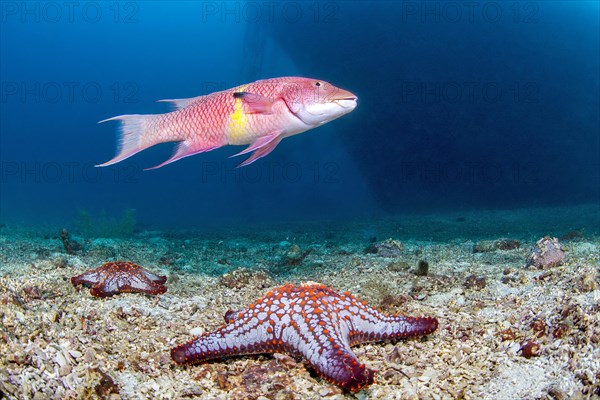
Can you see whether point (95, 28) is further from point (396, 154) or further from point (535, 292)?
point (535, 292)

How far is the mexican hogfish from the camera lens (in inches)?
153

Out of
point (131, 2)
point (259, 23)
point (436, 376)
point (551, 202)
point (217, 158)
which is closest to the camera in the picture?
point (436, 376)

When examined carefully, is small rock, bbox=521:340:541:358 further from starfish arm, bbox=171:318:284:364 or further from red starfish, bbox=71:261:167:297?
red starfish, bbox=71:261:167:297

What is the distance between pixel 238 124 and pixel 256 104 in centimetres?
26

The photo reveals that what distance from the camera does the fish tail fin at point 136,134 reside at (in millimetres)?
4195

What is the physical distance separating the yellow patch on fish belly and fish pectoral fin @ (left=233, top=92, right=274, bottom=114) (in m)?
0.05

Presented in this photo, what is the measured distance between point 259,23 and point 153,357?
1631 inches

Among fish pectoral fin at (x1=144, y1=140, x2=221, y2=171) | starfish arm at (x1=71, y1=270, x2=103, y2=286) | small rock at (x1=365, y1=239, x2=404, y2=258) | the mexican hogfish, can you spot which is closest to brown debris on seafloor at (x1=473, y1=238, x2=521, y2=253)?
small rock at (x1=365, y1=239, x2=404, y2=258)

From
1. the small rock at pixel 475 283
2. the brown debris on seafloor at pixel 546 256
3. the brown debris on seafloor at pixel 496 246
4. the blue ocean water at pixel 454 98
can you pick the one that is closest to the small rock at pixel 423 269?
the small rock at pixel 475 283

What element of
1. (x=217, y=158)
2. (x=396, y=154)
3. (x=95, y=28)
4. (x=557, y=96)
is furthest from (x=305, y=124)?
(x=95, y=28)

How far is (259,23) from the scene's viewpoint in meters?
40.8

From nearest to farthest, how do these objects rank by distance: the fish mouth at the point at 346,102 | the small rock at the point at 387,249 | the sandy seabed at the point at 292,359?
the sandy seabed at the point at 292,359
the fish mouth at the point at 346,102
the small rock at the point at 387,249

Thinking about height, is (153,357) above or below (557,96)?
below

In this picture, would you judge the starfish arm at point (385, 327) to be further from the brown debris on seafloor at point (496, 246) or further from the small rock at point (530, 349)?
the brown debris on seafloor at point (496, 246)
